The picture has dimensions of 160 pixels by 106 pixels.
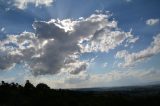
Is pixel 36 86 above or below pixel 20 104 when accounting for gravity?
above

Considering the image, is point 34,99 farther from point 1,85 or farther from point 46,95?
point 1,85

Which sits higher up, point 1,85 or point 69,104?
point 1,85

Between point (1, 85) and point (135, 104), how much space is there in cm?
8676

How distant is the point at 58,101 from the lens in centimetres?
12269

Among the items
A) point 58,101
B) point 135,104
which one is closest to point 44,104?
point 58,101

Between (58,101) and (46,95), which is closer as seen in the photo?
(58,101)

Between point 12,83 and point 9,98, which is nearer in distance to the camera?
point 9,98

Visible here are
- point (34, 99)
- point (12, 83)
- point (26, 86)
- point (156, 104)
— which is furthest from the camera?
point (12, 83)

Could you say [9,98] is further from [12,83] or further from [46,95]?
[12,83]

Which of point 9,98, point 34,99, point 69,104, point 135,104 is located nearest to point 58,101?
point 69,104

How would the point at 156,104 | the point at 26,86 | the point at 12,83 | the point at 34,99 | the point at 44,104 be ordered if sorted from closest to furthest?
1. the point at 44,104
2. the point at 34,99
3. the point at 156,104
4. the point at 26,86
5. the point at 12,83

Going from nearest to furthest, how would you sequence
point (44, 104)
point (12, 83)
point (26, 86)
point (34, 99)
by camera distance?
point (44, 104) < point (34, 99) < point (26, 86) < point (12, 83)

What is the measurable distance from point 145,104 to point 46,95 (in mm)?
56238

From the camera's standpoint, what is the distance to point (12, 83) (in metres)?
177
